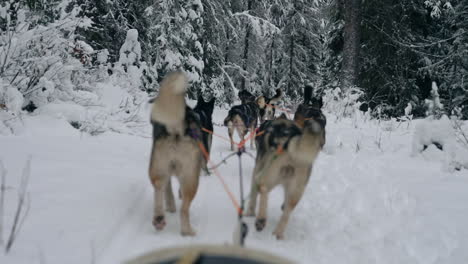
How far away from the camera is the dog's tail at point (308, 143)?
288 centimetres

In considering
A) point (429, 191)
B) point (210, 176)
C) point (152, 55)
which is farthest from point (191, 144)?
point (152, 55)

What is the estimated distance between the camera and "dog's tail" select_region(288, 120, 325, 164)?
2879mm

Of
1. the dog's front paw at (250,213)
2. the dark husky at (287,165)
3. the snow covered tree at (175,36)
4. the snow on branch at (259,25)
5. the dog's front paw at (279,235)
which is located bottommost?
the dog's front paw at (279,235)

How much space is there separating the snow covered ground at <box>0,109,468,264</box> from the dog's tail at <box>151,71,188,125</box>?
3.72 feet

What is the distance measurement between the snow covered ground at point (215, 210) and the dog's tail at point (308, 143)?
0.91m

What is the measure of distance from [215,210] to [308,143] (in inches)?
68.4

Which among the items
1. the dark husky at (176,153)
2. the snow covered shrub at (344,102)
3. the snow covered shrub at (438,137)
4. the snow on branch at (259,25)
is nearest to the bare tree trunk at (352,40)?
the snow covered shrub at (344,102)

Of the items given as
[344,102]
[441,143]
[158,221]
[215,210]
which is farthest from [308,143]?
[344,102]

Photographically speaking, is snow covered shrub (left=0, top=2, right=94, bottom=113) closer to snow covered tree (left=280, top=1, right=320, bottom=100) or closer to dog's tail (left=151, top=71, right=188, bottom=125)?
dog's tail (left=151, top=71, right=188, bottom=125)

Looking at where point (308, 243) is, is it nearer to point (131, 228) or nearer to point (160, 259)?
point (131, 228)

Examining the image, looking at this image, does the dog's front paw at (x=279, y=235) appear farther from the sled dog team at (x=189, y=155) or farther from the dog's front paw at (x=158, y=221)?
the dog's front paw at (x=158, y=221)

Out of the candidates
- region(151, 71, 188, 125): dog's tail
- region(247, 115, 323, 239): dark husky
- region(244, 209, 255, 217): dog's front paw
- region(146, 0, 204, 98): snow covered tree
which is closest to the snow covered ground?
region(244, 209, 255, 217): dog's front paw

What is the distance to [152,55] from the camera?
15.2 metres

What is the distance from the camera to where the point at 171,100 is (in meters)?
2.79
